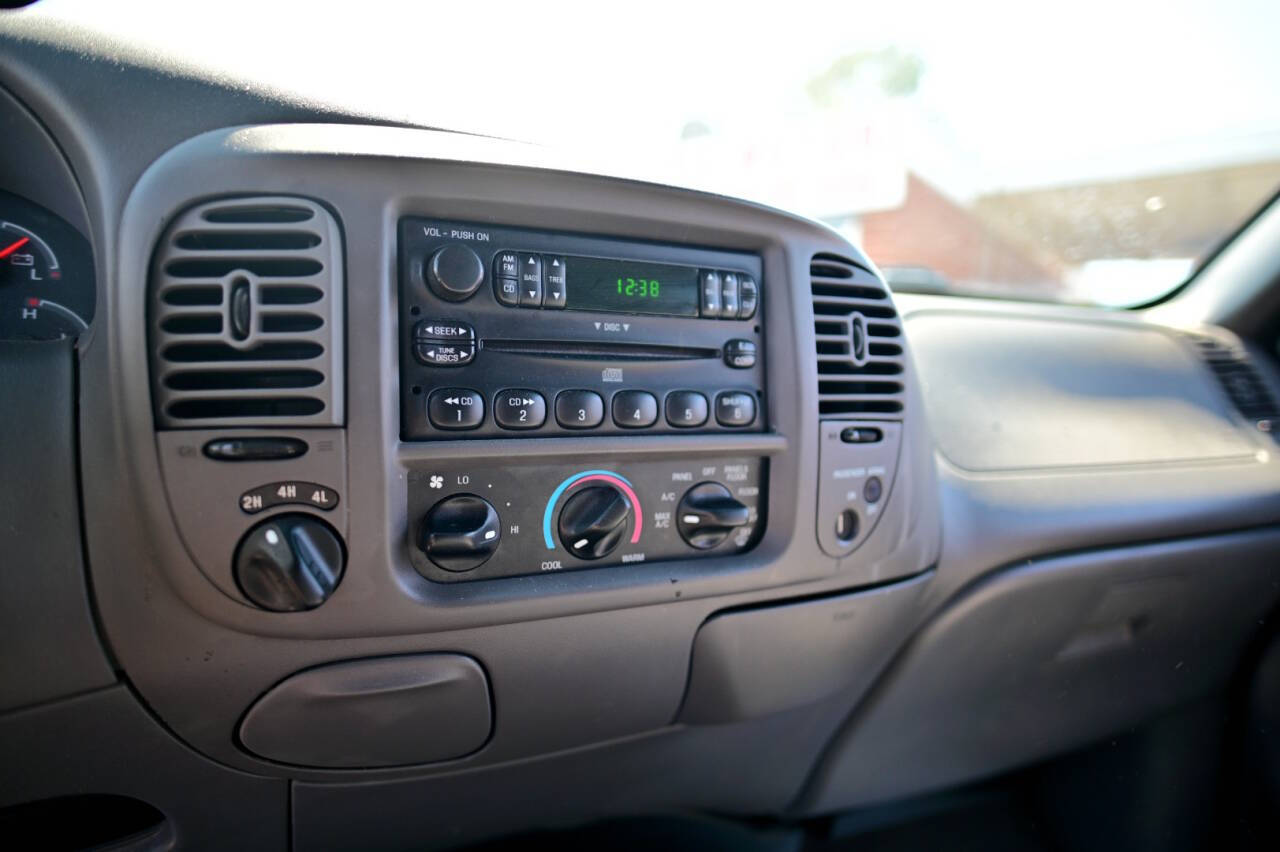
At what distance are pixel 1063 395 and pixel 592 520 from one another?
1.57m

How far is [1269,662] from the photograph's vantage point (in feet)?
6.99

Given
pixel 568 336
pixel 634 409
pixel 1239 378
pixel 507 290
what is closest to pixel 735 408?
pixel 634 409

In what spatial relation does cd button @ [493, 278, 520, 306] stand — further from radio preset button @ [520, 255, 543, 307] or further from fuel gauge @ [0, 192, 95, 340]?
fuel gauge @ [0, 192, 95, 340]

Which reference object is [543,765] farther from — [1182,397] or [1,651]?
[1182,397]

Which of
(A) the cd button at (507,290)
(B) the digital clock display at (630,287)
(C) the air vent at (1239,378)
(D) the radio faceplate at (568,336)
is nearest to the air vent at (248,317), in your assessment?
(D) the radio faceplate at (568,336)

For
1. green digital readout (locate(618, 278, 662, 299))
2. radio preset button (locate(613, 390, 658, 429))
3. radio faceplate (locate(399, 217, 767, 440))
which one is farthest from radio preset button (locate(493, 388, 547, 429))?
green digital readout (locate(618, 278, 662, 299))

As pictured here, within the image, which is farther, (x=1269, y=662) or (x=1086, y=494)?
(x=1269, y=662)

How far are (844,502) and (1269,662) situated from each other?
1689mm

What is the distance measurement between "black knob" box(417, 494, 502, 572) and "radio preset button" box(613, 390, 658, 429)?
0.75 feet

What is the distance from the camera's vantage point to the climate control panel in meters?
1.04

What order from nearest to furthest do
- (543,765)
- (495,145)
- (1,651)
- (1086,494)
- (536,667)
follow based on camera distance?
(1,651)
(495,145)
(536,667)
(543,765)
(1086,494)

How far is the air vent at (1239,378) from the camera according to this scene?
2258 millimetres

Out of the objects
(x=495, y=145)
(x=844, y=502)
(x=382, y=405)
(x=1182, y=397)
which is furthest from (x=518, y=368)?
(x=1182, y=397)

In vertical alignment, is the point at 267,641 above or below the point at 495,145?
below
